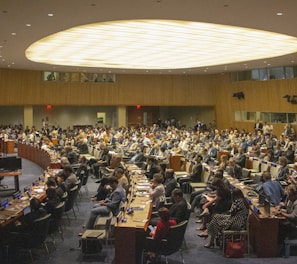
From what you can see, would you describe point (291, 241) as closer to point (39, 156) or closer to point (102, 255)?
point (102, 255)

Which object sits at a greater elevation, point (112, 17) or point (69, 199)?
point (112, 17)

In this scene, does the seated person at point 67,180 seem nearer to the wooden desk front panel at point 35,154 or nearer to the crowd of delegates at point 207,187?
the crowd of delegates at point 207,187

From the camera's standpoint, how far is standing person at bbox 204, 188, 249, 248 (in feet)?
23.1

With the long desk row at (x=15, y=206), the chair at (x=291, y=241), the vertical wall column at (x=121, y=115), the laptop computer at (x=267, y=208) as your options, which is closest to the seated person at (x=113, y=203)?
the long desk row at (x=15, y=206)

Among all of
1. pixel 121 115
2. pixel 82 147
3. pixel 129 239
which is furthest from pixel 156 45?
pixel 121 115

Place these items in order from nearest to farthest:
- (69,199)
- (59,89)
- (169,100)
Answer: (69,199), (59,89), (169,100)

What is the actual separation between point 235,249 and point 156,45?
12192 mm

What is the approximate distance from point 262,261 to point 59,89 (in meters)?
23.5

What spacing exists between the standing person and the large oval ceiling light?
718 centimetres

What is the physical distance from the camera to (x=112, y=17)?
11.4 metres

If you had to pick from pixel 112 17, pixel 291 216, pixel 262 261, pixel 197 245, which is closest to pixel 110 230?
pixel 197 245

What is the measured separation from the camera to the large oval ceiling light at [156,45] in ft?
45.5

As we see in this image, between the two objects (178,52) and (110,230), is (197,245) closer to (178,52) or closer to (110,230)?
(110,230)

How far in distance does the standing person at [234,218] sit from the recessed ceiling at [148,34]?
5047 mm
